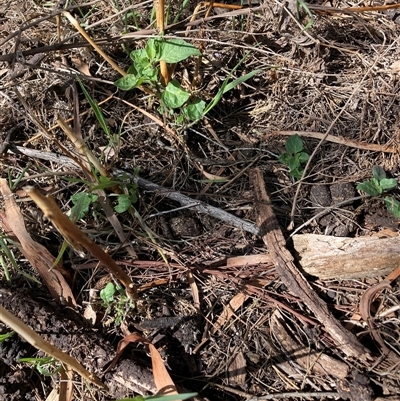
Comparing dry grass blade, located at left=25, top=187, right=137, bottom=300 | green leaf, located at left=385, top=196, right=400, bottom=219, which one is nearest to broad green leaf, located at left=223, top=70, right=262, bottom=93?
green leaf, located at left=385, top=196, right=400, bottom=219

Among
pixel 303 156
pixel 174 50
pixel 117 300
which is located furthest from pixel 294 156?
pixel 117 300

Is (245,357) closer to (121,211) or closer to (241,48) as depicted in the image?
(121,211)

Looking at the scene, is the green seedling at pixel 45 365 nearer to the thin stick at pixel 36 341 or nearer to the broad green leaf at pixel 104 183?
the thin stick at pixel 36 341

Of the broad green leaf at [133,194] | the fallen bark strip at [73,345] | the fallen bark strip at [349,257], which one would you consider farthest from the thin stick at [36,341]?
the fallen bark strip at [349,257]

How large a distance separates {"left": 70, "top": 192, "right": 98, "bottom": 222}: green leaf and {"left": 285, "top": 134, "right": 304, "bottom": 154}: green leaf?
2.24ft

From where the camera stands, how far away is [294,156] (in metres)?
1.55

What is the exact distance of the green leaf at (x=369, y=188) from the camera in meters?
1.47

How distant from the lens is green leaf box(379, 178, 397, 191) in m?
1.47

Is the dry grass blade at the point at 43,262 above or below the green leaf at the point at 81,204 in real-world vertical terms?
below

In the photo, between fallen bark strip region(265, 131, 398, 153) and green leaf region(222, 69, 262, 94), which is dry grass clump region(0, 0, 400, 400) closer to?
fallen bark strip region(265, 131, 398, 153)

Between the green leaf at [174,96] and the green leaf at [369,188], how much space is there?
2.16 ft

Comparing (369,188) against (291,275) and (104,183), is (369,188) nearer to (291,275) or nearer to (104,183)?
(291,275)

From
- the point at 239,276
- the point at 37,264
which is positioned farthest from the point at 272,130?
the point at 37,264

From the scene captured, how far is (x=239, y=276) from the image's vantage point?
1432 millimetres
